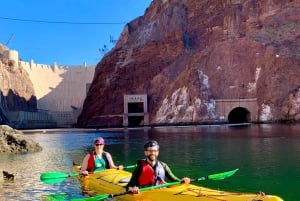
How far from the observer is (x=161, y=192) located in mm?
11273

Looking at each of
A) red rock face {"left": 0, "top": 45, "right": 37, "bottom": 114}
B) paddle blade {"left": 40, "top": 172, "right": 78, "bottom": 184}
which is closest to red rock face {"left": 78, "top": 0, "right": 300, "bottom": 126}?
red rock face {"left": 0, "top": 45, "right": 37, "bottom": 114}

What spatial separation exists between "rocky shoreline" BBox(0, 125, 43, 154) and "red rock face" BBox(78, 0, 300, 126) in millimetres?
49175

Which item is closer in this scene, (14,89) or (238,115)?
(238,115)

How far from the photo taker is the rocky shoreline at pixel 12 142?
29.6 metres

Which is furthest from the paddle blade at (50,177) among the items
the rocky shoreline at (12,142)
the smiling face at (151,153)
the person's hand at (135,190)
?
the rocky shoreline at (12,142)

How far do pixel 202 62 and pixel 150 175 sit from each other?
74.1m

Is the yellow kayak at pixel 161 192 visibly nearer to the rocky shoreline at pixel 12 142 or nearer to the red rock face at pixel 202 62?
the rocky shoreline at pixel 12 142

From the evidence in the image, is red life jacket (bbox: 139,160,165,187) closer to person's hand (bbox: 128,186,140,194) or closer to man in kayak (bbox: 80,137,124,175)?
person's hand (bbox: 128,186,140,194)

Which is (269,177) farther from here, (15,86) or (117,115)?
(15,86)

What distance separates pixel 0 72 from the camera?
11781cm

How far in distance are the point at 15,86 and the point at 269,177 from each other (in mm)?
115704

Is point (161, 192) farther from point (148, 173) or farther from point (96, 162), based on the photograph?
point (96, 162)

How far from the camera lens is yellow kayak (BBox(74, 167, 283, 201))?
10.0 m

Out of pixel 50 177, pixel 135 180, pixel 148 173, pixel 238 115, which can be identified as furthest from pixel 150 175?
pixel 238 115
